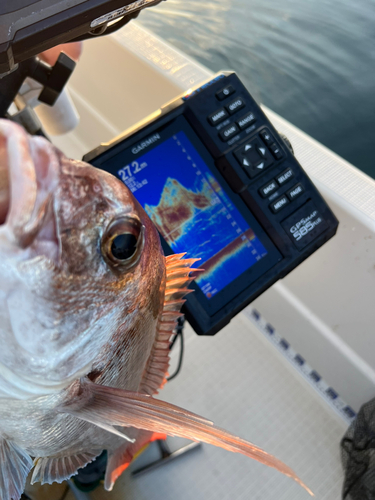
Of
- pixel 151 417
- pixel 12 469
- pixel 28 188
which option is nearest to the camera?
pixel 28 188

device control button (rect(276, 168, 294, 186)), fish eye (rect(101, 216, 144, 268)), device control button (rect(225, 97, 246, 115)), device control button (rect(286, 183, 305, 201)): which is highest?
fish eye (rect(101, 216, 144, 268))

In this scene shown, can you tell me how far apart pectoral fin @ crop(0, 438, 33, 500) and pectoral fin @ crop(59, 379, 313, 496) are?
0.17 m

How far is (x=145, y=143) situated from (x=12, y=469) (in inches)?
26.0

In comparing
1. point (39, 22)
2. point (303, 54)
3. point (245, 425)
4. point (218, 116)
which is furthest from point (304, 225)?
point (303, 54)

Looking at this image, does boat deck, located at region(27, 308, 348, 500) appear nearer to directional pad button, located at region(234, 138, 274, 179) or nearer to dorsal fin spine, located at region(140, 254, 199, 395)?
dorsal fin spine, located at region(140, 254, 199, 395)

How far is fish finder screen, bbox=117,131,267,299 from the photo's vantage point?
84cm

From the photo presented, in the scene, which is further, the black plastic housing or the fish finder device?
the fish finder device

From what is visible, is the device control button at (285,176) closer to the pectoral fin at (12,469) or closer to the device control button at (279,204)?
the device control button at (279,204)

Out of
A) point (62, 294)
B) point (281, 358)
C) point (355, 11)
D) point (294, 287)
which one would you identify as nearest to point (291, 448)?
point (281, 358)

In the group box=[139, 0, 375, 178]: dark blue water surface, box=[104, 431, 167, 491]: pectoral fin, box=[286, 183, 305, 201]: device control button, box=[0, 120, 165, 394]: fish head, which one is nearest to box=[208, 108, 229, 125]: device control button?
box=[286, 183, 305, 201]: device control button

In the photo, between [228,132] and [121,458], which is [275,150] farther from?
[121,458]

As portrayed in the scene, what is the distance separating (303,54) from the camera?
2258mm

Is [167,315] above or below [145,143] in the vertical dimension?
below

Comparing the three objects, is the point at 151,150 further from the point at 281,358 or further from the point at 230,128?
the point at 281,358
